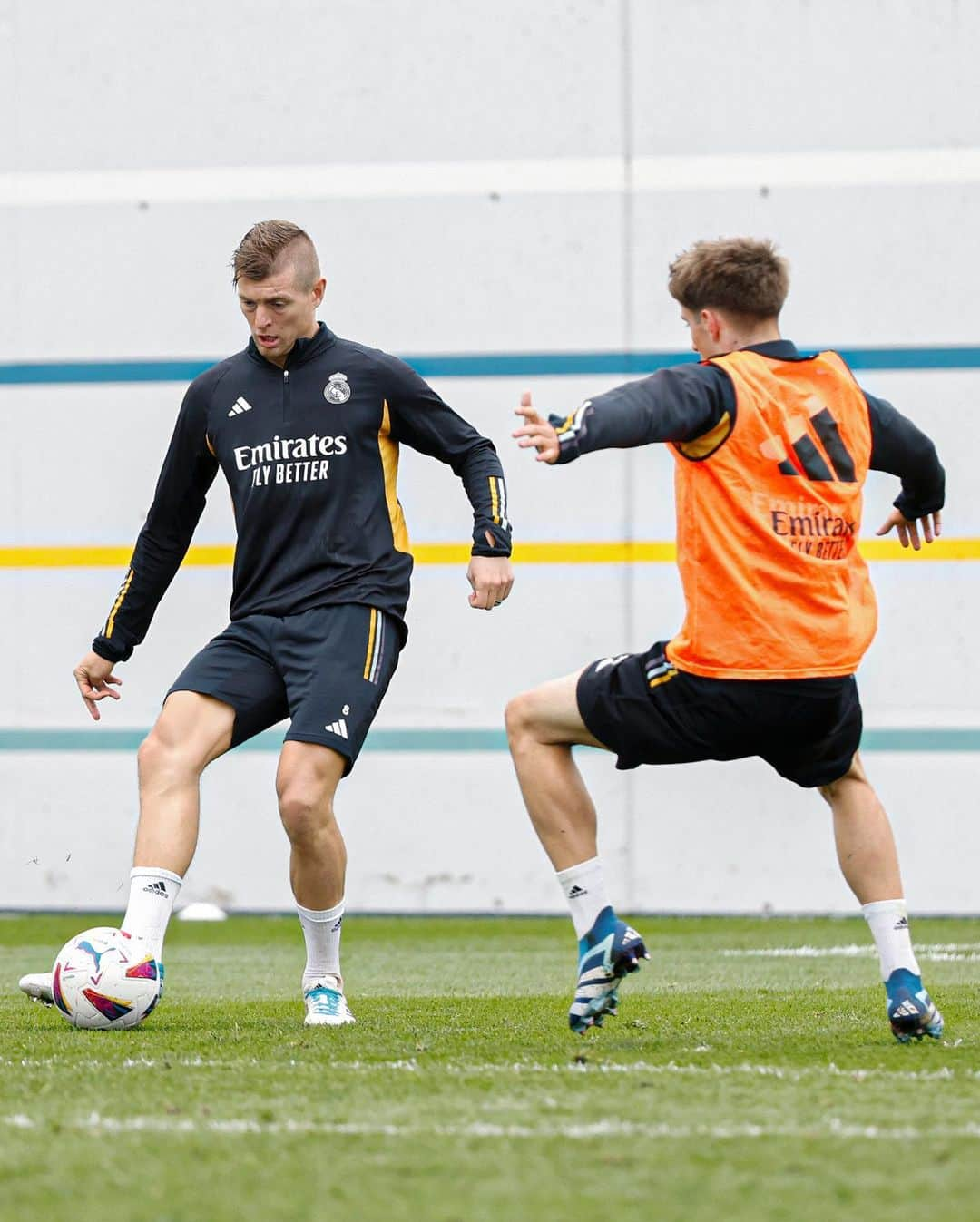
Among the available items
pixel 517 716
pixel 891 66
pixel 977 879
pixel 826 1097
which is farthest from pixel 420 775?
pixel 826 1097

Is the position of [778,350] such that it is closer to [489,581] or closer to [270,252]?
[489,581]

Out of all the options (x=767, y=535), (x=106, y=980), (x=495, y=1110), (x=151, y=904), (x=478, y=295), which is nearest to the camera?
(x=495, y=1110)

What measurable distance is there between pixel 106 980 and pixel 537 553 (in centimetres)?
426

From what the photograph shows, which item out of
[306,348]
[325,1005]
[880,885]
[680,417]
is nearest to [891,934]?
[880,885]

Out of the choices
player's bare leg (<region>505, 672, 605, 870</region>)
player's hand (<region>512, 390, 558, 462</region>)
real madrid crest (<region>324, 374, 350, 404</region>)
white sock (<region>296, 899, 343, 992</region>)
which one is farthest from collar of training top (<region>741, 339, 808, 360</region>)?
white sock (<region>296, 899, 343, 992</region>)

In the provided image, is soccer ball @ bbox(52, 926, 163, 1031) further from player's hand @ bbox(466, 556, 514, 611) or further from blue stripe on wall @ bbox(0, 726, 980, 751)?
blue stripe on wall @ bbox(0, 726, 980, 751)

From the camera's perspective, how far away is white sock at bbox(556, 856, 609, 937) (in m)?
3.72

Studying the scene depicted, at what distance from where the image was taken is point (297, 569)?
4.45 m

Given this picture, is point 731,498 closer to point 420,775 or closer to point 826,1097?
point 826,1097

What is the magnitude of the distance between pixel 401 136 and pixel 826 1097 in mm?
5948

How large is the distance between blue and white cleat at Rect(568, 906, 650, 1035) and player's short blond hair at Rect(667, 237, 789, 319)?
1197 millimetres

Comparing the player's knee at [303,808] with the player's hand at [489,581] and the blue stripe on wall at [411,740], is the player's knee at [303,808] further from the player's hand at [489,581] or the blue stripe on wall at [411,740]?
the blue stripe on wall at [411,740]

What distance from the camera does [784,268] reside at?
3758mm

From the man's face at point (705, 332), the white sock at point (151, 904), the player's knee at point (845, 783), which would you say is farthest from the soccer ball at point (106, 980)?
the man's face at point (705, 332)
